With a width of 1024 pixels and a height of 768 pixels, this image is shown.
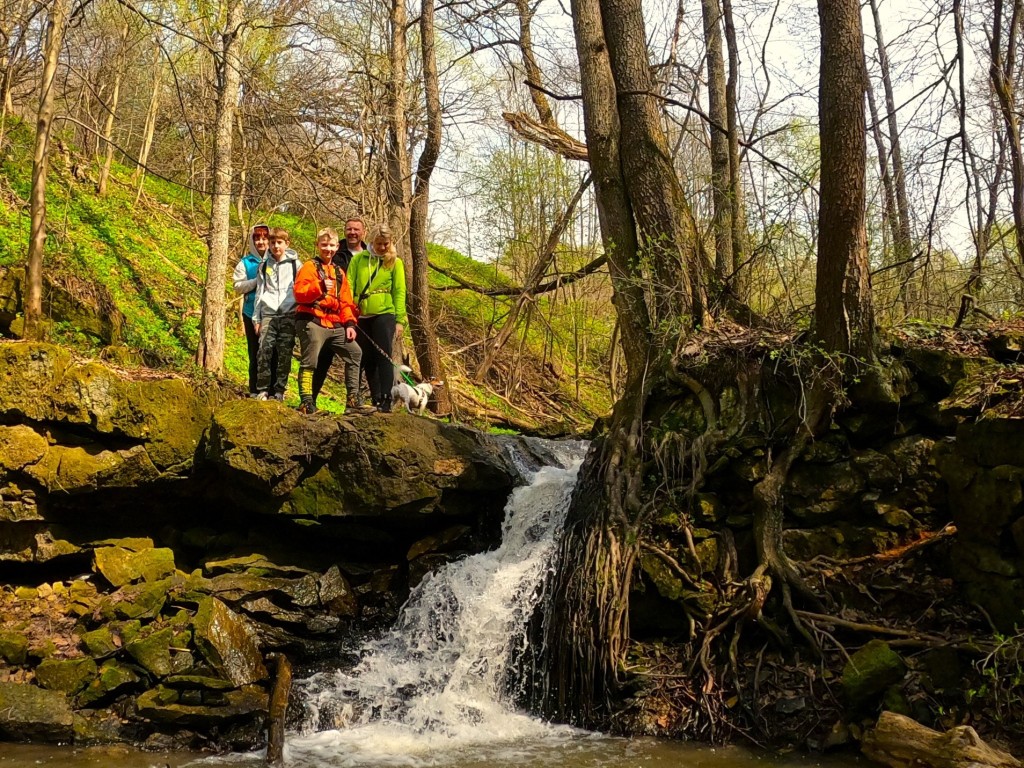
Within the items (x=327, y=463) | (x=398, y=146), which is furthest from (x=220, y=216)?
(x=327, y=463)

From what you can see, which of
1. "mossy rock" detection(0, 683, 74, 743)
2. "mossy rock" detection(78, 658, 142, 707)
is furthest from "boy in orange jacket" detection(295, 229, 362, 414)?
"mossy rock" detection(0, 683, 74, 743)

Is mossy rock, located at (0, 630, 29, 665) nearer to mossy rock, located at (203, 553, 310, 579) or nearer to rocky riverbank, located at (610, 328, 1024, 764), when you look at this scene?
mossy rock, located at (203, 553, 310, 579)

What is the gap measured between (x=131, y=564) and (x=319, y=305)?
3.14m

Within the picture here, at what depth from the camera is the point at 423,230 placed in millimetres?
12992

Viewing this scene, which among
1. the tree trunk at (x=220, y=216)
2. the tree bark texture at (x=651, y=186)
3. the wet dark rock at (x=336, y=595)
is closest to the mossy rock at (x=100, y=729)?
the wet dark rock at (x=336, y=595)

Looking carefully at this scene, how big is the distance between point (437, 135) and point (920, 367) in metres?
8.86

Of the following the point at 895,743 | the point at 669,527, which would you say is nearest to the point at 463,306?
the point at 669,527

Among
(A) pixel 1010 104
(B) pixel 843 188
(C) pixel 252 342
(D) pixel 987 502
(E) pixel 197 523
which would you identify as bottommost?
(E) pixel 197 523

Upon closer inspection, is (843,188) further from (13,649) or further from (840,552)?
(13,649)

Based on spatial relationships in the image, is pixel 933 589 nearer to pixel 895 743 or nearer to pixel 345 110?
pixel 895 743

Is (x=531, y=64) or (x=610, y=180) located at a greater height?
(x=531, y=64)

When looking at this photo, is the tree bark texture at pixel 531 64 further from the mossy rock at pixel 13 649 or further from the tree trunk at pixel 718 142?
the mossy rock at pixel 13 649

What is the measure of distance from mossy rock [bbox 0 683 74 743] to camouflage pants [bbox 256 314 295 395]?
137 inches

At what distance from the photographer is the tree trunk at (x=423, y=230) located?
41.1 feet
